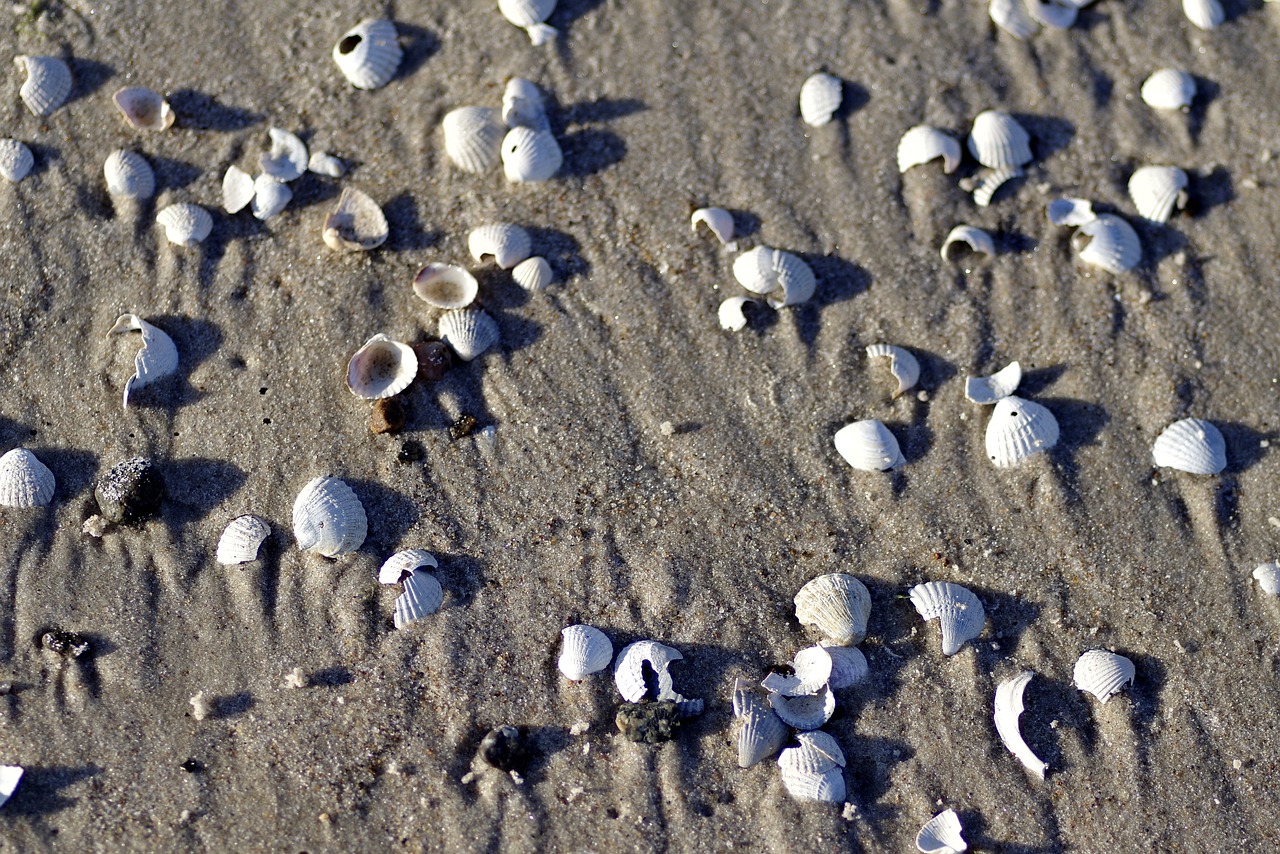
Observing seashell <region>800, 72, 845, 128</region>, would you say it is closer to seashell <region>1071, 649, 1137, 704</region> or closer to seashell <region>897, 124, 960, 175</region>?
seashell <region>897, 124, 960, 175</region>

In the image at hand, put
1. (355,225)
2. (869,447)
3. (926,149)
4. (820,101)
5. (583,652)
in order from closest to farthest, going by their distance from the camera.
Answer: (583,652) → (869,447) → (355,225) → (926,149) → (820,101)

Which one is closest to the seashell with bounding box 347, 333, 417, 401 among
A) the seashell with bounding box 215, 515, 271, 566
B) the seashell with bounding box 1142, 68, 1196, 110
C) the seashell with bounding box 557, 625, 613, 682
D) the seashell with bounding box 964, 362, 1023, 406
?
the seashell with bounding box 215, 515, 271, 566

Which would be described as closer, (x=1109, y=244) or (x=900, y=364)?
(x=900, y=364)

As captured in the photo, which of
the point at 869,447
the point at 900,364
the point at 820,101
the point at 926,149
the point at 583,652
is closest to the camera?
the point at 583,652

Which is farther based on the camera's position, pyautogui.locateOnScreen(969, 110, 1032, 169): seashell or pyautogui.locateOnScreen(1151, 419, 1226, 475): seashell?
pyautogui.locateOnScreen(969, 110, 1032, 169): seashell

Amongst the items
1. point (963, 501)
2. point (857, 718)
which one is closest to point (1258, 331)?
point (963, 501)

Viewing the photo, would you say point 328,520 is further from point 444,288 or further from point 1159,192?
point 1159,192

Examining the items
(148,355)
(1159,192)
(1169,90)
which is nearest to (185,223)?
(148,355)
